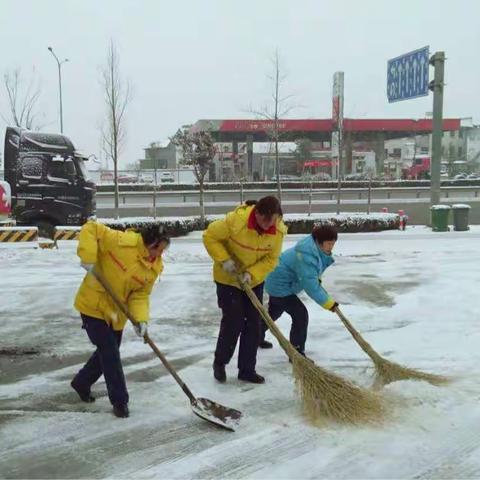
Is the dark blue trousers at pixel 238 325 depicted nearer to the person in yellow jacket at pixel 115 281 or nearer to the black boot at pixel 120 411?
the person in yellow jacket at pixel 115 281

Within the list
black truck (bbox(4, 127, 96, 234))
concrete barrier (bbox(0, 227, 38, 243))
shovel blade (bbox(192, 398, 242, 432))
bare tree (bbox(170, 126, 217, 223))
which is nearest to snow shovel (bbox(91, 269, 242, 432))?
shovel blade (bbox(192, 398, 242, 432))

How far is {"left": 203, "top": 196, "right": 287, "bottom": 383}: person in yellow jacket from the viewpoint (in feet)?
14.5

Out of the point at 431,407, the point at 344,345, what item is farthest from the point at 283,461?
the point at 344,345

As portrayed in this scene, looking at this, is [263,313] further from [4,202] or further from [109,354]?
[4,202]

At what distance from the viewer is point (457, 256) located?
11.4 meters

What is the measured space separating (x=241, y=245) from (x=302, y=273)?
0.57 m

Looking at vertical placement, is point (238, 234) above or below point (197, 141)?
below

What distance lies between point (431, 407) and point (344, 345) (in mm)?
1652

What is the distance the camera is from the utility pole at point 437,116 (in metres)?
15.5

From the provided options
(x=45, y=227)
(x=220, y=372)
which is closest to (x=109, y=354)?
(x=220, y=372)

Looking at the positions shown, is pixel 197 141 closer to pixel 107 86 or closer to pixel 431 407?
pixel 107 86

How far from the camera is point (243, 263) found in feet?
14.9

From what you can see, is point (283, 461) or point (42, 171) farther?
point (42, 171)

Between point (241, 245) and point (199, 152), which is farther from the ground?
point (199, 152)
